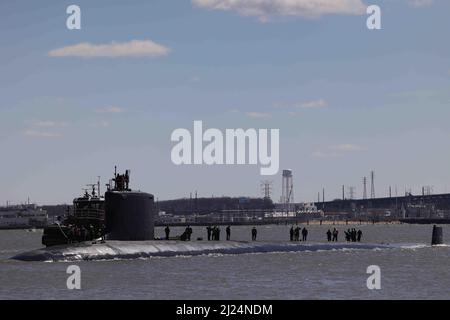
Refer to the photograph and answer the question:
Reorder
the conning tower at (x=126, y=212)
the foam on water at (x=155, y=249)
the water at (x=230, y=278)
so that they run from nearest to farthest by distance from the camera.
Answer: the water at (x=230, y=278)
the foam on water at (x=155, y=249)
the conning tower at (x=126, y=212)

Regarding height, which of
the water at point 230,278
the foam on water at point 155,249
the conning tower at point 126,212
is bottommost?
the water at point 230,278

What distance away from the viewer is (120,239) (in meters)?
53.1

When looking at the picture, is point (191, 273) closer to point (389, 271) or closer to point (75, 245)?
point (75, 245)

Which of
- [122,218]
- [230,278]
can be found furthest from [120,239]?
[230,278]

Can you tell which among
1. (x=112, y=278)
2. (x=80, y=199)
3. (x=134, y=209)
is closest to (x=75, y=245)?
(x=134, y=209)

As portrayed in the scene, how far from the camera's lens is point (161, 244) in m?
54.4

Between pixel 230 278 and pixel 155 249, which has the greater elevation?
pixel 155 249

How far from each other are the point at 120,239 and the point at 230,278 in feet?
38.5

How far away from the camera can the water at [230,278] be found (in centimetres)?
3700

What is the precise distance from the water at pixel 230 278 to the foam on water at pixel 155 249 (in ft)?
1.40

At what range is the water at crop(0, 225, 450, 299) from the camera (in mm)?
37000

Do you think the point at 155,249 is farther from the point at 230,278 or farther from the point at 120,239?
the point at 230,278

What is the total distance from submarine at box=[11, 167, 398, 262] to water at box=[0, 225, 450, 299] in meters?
0.50
